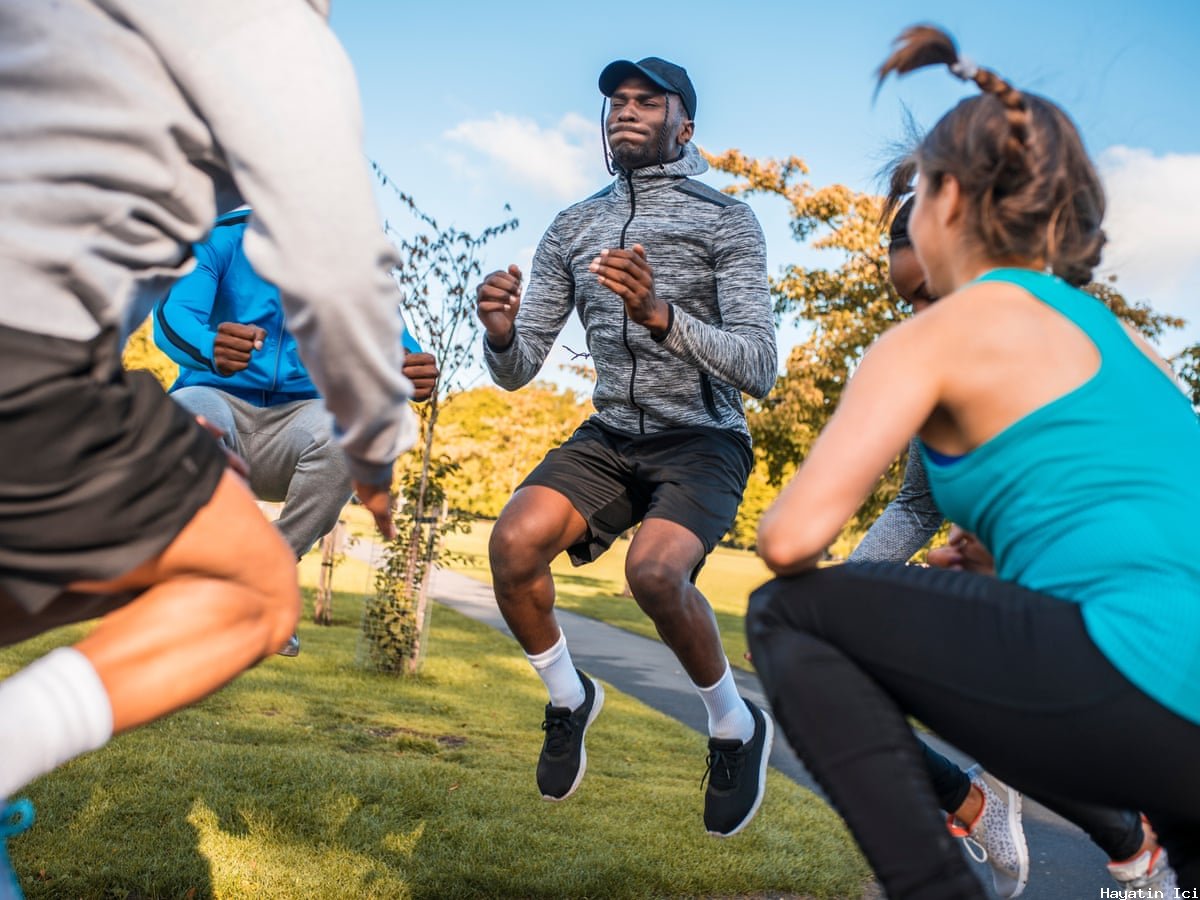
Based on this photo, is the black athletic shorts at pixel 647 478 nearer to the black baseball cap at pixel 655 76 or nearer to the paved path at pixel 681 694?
the paved path at pixel 681 694

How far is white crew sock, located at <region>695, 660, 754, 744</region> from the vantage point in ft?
13.0

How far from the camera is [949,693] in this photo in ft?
6.19

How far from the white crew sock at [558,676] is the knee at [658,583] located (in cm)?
50

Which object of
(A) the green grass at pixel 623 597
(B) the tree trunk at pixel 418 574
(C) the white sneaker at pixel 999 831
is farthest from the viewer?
(A) the green grass at pixel 623 597

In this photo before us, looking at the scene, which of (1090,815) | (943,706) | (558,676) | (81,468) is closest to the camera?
(81,468)

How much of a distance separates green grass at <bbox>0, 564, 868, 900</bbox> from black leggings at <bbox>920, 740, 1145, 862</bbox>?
1.30 m

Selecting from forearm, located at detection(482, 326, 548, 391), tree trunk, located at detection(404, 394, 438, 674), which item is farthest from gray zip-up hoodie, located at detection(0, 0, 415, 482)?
tree trunk, located at detection(404, 394, 438, 674)

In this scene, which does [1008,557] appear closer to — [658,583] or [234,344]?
[658,583]

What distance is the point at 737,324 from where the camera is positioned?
3.91 metres

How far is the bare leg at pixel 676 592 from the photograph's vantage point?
3654 millimetres

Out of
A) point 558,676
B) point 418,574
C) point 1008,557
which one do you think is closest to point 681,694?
point 418,574

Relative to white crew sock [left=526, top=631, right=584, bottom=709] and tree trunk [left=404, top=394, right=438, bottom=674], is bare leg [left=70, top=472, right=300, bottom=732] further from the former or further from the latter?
tree trunk [left=404, top=394, right=438, bottom=674]

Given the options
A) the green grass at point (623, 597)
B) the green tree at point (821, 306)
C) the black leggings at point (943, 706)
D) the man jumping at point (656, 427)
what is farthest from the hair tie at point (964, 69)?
the green tree at point (821, 306)

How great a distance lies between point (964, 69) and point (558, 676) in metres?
2.64
